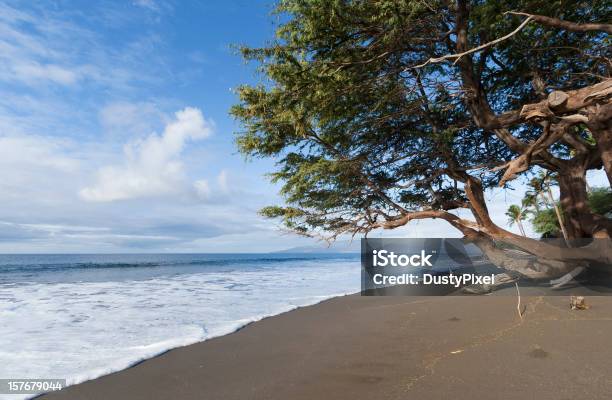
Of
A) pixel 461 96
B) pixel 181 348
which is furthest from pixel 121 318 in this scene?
pixel 461 96

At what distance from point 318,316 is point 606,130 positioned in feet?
23.3

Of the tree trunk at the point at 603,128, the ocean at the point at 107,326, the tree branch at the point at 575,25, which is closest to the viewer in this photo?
the ocean at the point at 107,326

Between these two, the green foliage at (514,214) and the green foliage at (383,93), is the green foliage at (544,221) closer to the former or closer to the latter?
the green foliage at (514,214)

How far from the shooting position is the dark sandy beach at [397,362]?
3.63 meters

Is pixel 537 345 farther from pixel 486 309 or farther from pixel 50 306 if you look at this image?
pixel 50 306

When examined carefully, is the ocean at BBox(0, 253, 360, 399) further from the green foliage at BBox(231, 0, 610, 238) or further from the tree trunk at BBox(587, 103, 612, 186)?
the tree trunk at BBox(587, 103, 612, 186)

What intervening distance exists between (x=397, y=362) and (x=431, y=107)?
680 cm

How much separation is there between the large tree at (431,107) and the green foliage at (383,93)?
0.04 metres

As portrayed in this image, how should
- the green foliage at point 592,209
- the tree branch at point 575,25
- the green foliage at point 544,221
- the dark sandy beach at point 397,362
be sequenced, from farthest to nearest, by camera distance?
the green foliage at point 544,221 → the green foliage at point 592,209 → the tree branch at point 575,25 → the dark sandy beach at point 397,362

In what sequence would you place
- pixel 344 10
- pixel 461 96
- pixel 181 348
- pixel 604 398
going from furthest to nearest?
pixel 461 96
pixel 344 10
pixel 181 348
pixel 604 398

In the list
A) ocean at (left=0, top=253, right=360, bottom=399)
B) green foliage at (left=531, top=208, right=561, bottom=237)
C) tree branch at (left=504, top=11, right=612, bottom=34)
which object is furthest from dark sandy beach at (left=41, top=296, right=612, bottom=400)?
green foliage at (left=531, top=208, right=561, bottom=237)

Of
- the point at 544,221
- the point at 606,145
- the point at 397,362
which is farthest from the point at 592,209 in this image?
the point at 397,362

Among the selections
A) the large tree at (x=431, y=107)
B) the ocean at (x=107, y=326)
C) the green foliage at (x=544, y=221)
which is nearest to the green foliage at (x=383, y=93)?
the large tree at (x=431, y=107)

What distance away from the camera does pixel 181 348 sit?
226 inches
